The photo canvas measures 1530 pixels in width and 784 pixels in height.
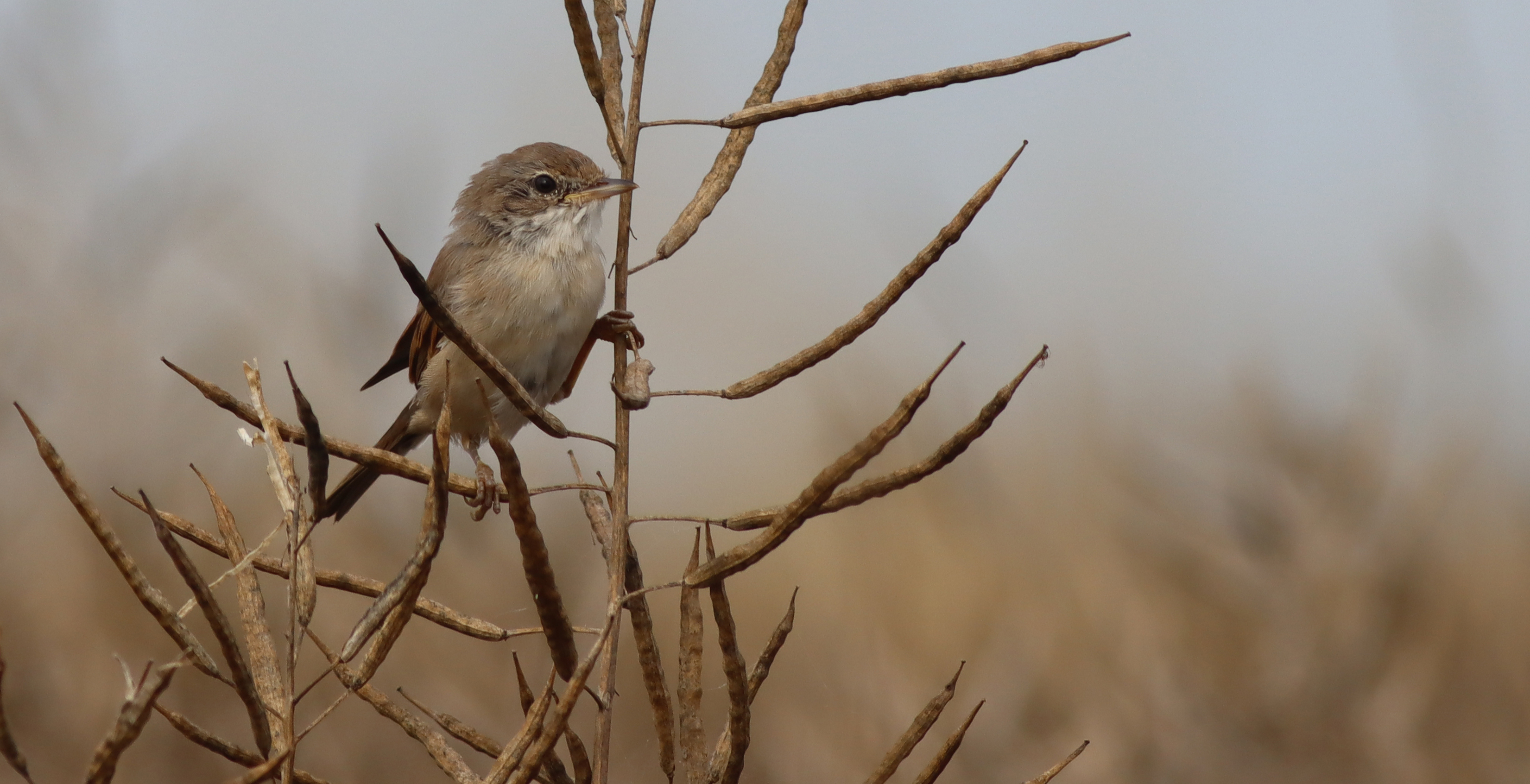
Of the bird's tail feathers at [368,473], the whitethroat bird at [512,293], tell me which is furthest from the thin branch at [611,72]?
the bird's tail feathers at [368,473]

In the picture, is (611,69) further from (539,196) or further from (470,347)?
(539,196)

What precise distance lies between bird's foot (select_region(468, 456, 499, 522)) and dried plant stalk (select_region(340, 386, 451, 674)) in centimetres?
74

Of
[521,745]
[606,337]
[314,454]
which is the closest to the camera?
[314,454]

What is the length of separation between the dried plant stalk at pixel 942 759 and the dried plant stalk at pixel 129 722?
0.76 m

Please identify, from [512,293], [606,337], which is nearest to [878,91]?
[606,337]

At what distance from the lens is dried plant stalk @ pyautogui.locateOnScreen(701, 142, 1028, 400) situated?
120cm

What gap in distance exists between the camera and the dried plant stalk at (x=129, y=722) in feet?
2.46

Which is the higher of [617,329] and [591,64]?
[591,64]

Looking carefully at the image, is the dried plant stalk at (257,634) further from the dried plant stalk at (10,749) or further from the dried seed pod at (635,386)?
the dried seed pod at (635,386)

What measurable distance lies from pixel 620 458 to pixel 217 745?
0.50 meters

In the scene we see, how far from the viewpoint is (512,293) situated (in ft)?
8.70

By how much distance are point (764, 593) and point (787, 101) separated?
3.38 meters

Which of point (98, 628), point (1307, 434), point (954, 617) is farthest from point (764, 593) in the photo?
point (98, 628)

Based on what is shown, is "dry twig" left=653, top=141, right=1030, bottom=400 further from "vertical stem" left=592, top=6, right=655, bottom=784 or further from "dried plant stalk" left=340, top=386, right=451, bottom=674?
"dried plant stalk" left=340, top=386, right=451, bottom=674
